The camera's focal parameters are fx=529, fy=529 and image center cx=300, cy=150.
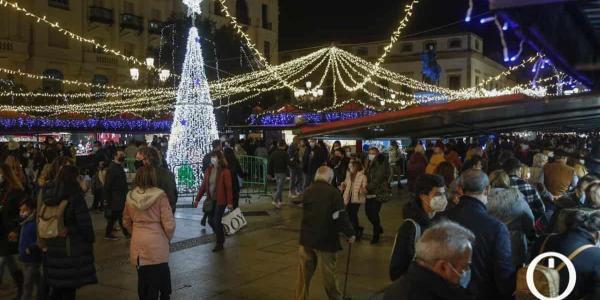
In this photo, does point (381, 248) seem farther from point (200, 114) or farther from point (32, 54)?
point (32, 54)

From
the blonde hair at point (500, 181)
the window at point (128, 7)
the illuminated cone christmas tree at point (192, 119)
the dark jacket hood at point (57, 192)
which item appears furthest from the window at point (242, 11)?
the blonde hair at point (500, 181)

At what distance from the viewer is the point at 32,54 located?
34.8 meters

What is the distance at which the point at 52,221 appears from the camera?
5082 millimetres

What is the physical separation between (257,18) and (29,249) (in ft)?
152

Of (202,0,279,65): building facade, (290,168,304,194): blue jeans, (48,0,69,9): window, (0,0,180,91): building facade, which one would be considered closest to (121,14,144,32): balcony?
(0,0,180,91): building facade

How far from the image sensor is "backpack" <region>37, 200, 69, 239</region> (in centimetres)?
506

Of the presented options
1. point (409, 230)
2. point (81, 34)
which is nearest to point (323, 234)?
point (409, 230)

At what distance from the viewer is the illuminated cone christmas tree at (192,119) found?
50.3ft

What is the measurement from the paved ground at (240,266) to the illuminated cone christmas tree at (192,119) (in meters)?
4.22

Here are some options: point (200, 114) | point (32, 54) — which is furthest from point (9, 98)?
point (200, 114)

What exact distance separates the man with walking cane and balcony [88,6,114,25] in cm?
3767

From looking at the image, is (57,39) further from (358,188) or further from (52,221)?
(52,221)

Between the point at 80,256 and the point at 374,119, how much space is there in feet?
10.8

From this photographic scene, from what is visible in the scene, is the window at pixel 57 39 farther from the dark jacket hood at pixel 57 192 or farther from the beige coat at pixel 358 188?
the dark jacket hood at pixel 57 192
